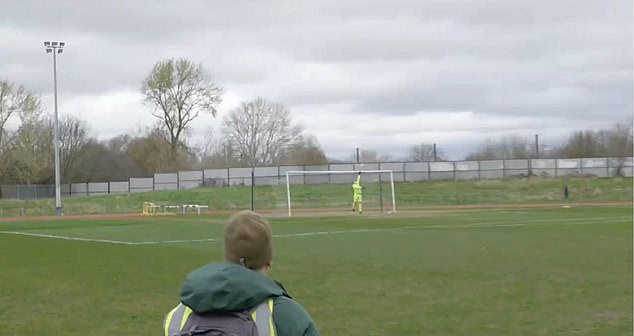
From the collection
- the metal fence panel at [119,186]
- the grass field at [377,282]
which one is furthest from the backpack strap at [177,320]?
the metal fence panel at [119,186]

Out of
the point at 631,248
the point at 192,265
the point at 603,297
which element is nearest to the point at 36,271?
the point at 192,265

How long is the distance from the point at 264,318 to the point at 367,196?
→ 2105 inches

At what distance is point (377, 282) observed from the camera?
44.7ft

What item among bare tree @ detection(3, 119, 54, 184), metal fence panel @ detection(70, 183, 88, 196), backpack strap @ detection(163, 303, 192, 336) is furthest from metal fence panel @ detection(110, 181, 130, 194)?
backpack strap @ detection(163, 303, 192, 336)

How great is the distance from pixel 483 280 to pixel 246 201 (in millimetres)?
46577

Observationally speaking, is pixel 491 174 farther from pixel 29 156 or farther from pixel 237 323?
pixel 237 323

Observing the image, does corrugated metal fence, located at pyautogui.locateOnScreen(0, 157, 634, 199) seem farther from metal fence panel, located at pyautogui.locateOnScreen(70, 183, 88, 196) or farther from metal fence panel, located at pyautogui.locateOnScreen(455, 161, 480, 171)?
metal fence panel, located at pyautogui.locateOnScreen(70, 183, 88, 196)

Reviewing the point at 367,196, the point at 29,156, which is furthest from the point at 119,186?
the point at 367,196

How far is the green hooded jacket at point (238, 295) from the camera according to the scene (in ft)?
9.61

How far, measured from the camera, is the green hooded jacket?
115 inches

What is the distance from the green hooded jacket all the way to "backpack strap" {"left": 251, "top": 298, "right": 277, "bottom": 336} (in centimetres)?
2

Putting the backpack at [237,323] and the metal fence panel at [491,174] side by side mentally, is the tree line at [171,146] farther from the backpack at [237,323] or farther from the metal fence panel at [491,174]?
the backpack at [237,323]

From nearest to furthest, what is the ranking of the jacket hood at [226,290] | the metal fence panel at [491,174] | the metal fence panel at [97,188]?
the jacket hood at [226,290] < the metal fence panel at [491,174] < the metal fence panel at [97,188]

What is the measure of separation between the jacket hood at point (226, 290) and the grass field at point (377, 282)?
248 inches
